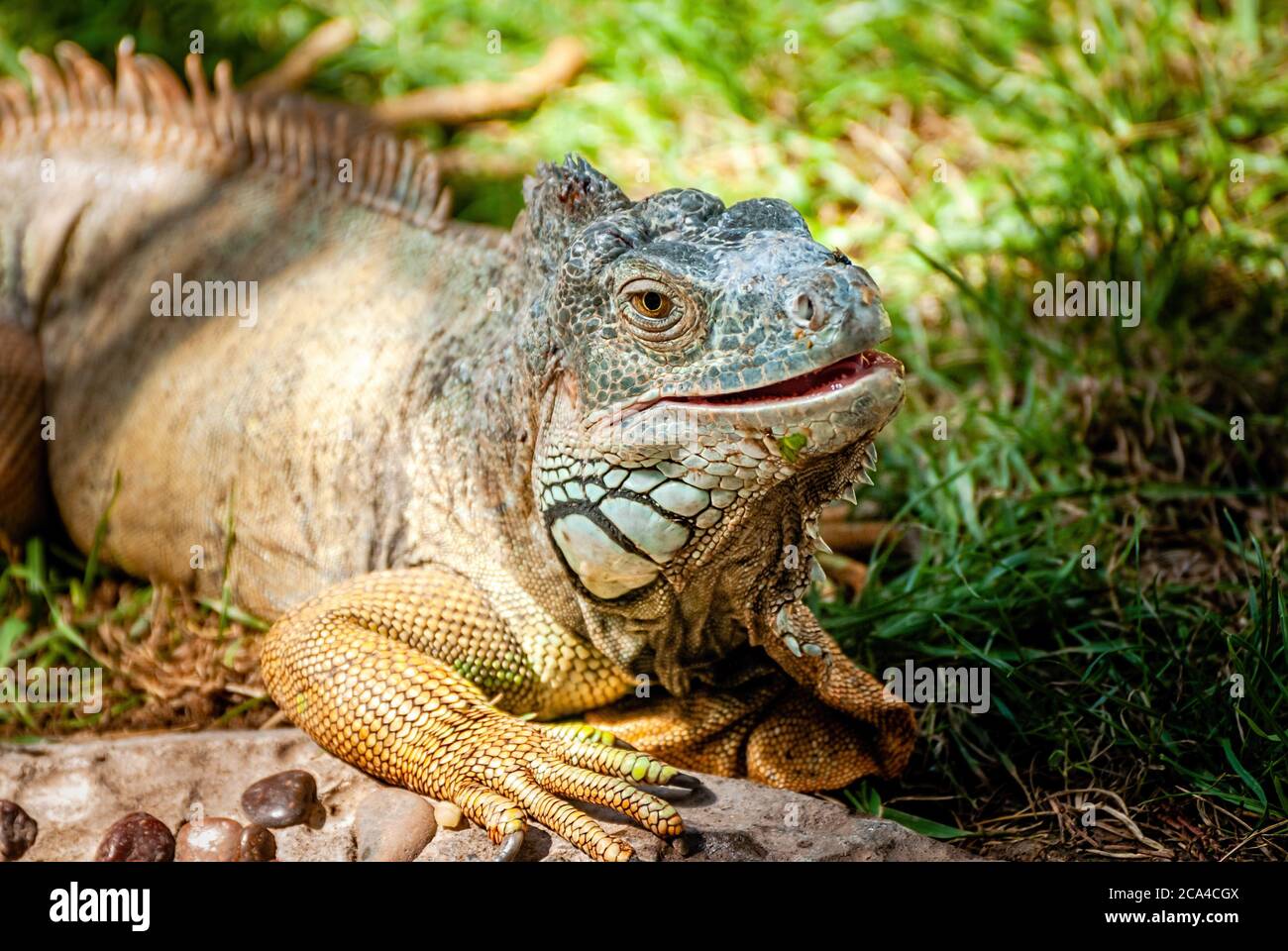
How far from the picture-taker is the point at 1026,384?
6.35m

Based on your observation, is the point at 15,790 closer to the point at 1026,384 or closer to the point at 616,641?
the point at 616,641

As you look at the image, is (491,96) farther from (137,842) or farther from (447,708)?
(137,842)

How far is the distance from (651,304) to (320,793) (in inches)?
72.6

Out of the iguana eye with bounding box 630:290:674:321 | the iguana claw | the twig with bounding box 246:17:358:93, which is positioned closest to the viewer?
the iguana claw

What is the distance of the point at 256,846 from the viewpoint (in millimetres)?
3957

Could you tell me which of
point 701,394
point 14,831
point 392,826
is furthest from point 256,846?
point 701,394

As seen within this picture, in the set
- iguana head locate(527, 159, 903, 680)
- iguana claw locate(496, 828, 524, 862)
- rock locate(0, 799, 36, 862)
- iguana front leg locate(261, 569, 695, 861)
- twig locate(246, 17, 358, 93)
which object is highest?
twig locate(246, 17, 358, 93)

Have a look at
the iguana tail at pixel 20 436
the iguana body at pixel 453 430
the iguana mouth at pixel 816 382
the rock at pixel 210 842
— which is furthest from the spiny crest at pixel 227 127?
the rock at pixel 210 842

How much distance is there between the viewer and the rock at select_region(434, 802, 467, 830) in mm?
3875

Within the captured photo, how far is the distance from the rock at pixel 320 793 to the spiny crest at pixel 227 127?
2.28 meters

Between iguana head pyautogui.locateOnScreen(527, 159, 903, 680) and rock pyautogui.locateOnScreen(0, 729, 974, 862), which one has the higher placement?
iguana head pyautogui.locateOnScreen(527, 159, 903, 680)

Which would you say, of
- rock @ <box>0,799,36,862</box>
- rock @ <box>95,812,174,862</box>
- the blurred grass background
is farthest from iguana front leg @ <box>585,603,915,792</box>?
rock @ <box>0,799,36,862</box>

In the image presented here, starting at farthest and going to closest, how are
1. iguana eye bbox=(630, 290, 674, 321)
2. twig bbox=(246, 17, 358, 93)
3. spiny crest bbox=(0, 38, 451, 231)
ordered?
twig bbox=(246, 17, 358, 93), spiny crest bbox=(0, 38, 451, 231), iguana eye bbox=(630, 290, 674, 321)

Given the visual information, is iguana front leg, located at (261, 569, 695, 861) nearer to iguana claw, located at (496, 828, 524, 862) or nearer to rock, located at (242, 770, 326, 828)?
iguana claw, located at (496, 828, 524, 862)
